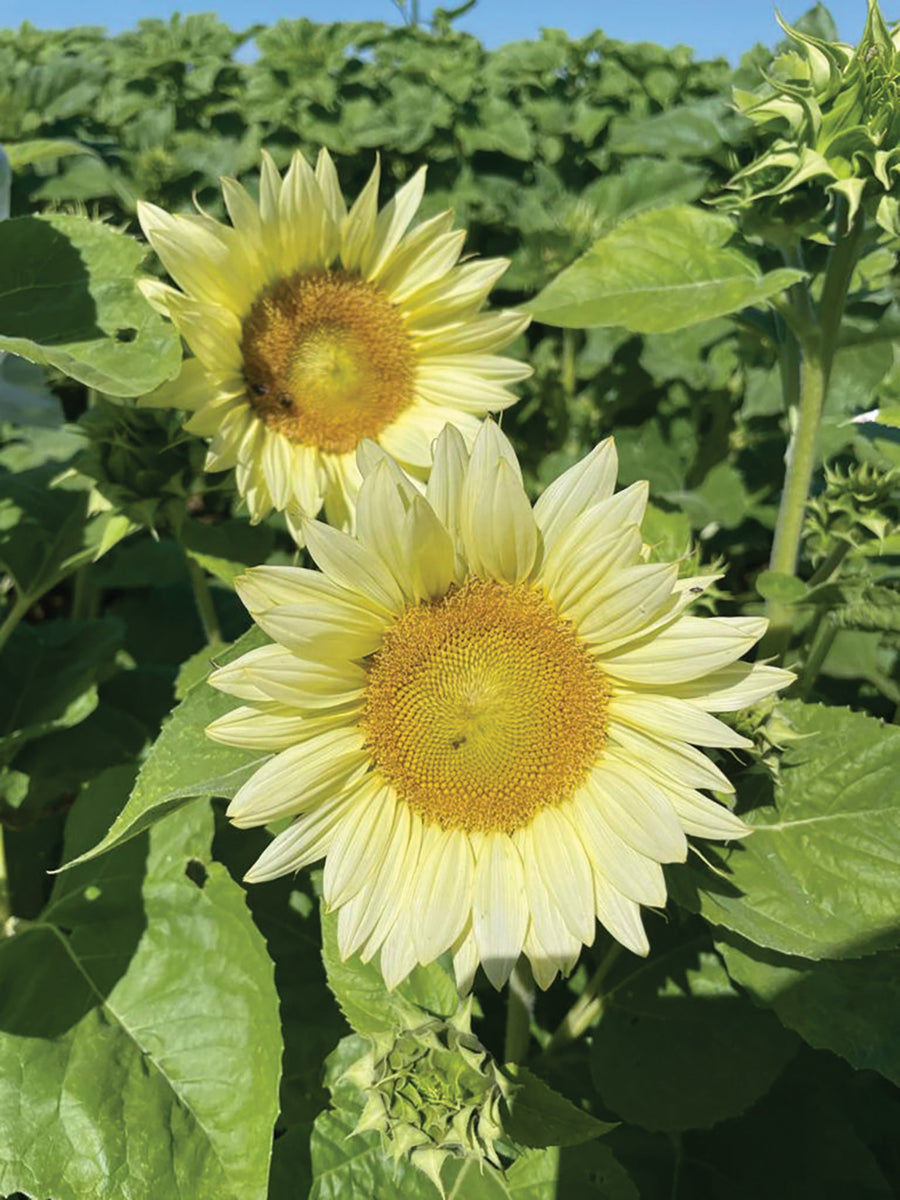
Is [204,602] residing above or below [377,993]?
above

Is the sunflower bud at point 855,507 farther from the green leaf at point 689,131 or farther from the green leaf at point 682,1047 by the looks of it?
the green leaf at point 689,131

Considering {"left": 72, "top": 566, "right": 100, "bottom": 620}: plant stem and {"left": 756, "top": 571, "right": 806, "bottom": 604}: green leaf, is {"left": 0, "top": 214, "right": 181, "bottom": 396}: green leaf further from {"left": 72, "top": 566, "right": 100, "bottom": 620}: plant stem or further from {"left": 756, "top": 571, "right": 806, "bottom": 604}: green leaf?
{"left": 72, "top": 566, "right": 100, "bottom": 620}: plant stem

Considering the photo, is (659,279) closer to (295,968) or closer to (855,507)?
(855,507)

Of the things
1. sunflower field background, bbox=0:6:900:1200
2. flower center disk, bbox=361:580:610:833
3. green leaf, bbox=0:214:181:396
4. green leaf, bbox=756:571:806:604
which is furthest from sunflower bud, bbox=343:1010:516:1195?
green leaf, bbox=0:214:181:396

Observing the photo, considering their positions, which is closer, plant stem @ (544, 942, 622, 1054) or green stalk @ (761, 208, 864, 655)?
green stalk @ (761, 208, 864, 655)

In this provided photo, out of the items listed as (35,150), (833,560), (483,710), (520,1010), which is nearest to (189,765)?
(483,710)

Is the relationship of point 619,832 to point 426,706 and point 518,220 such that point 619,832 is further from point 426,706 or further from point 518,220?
point 518,220

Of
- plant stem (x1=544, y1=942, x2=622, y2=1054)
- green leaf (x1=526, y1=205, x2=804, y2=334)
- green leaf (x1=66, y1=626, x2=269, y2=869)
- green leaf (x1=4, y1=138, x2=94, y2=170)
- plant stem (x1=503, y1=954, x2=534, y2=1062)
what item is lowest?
plant stem (x1=544, y1=942, x2=622, y2=1054)

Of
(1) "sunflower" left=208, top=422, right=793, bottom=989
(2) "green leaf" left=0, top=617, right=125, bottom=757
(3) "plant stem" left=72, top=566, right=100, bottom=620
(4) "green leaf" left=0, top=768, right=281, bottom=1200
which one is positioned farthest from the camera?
(3) "plant stem" left=72, top=566, right=100, bottom=620
